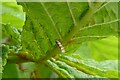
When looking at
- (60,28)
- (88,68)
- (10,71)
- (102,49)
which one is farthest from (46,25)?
(102,49)

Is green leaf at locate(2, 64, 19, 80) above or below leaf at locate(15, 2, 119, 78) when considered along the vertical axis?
below

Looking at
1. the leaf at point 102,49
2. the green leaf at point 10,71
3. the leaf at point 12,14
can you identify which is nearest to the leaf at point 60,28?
the leaf at point 12,14

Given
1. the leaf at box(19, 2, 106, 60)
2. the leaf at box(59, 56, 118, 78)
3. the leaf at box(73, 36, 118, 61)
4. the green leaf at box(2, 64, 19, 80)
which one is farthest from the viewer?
the leaf at box(73, 36, 118, 61)

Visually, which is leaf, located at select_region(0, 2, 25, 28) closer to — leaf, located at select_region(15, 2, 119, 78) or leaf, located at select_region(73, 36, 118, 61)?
leaf, located at select_region(15, 2, 119, 78)

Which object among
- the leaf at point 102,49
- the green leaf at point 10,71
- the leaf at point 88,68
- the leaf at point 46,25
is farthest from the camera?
the leaf at point 102,49

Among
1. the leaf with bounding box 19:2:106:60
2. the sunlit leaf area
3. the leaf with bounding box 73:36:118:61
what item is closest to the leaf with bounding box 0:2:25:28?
the sunlit leaf area

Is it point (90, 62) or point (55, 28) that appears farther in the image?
point (90, 62)

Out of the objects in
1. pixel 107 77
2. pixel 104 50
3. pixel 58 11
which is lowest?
pixel 104 50

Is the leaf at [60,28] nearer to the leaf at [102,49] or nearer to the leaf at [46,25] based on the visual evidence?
the leaf at [46,25]

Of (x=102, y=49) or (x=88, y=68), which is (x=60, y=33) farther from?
(x=102, y=49)

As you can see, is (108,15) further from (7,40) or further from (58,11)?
(7,40)

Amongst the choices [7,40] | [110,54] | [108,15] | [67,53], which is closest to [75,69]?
[67,53]
